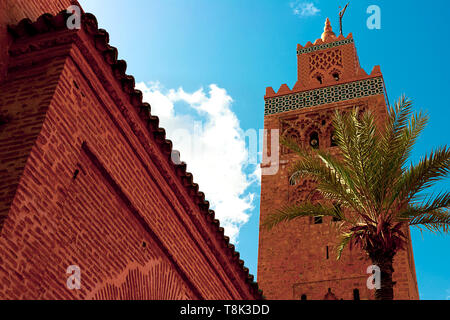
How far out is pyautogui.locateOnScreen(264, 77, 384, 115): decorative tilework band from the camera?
1873 cm

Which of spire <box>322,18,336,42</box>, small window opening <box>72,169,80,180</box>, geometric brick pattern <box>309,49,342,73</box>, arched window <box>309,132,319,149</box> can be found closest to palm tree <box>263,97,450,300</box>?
small window opening <box>72,169,80,180</box>

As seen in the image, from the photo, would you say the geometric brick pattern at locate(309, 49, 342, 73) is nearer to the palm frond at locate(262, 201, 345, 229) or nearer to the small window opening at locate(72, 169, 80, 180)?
the palm frond at locate(262, 201, 345, 229)

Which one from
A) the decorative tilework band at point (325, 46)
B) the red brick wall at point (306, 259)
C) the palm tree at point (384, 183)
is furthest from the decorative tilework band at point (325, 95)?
the palm tree at point (384, 183)

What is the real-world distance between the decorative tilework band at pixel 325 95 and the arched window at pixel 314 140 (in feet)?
3.49

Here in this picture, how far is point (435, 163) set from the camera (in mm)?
8148

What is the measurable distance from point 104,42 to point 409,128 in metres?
4.86

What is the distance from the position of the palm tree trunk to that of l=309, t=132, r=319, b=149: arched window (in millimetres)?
10396

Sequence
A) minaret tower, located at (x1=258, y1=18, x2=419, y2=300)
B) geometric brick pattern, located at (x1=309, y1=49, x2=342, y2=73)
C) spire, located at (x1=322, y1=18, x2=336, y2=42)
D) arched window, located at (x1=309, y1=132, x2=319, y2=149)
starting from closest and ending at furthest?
minaret tower, located at (x1=258, y1=18, x2=419, y2=300) < arched window, located at (x1=309, y1=132, x2=319, y2=149) < geometric brick pattern, located at (x1=309, y1=49, x2=342, y2=73) < spire, located at (x1=322, y1=18, x2=336, y2=42)

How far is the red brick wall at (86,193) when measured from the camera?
4820mm

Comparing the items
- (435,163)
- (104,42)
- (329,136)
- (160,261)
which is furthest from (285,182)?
(104,42)

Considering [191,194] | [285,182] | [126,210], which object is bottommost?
[126,210]

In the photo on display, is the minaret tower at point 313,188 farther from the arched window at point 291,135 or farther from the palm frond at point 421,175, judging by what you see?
the palm frond at point 421,175

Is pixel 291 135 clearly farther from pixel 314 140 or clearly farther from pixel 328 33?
pixel 328 33

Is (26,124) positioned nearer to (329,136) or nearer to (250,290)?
(250,290)
